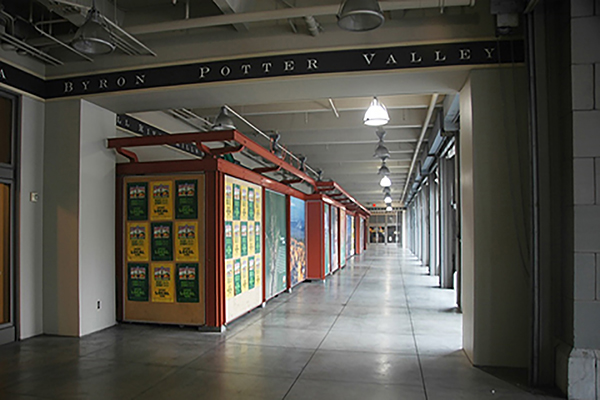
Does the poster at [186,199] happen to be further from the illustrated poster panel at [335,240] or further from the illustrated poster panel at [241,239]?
the illustrated poster panel at [335,240]

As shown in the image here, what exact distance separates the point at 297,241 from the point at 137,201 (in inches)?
218

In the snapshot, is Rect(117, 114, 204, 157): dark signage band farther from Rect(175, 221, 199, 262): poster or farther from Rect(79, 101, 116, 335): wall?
Rect(175, 221, 199, 262): poster

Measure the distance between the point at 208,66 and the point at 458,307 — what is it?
6.46 m

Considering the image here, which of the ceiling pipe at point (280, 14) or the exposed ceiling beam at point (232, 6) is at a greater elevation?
the exposed ceiling beam at point (232, 6)

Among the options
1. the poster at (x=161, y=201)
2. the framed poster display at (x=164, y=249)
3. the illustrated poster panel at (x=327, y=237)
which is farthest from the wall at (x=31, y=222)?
the illustrated poster panel at (x=327, y=237)

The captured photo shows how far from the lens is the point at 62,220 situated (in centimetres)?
656

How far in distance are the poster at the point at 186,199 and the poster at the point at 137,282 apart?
107cm

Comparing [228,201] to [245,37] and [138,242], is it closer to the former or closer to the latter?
[138,242]

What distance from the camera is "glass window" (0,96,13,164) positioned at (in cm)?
610

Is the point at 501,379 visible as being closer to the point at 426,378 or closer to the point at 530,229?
the point at 426,378

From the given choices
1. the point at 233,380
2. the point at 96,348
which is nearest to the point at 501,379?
the point at 233,380

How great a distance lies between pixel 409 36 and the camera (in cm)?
548

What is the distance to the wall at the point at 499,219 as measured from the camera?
5.08 metres

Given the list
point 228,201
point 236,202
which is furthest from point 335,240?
point 228,201
